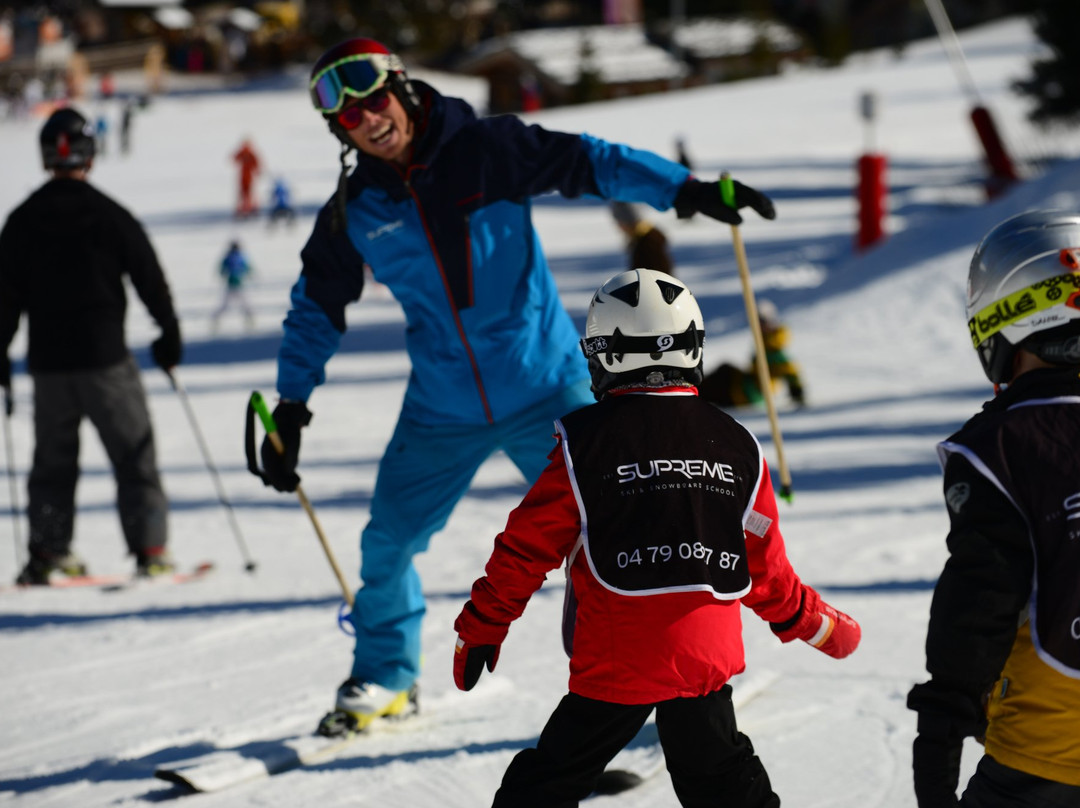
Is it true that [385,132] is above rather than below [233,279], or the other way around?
above

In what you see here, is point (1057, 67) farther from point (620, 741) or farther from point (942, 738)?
point (942, 738)

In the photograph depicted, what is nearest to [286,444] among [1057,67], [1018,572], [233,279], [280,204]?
[1018,572]

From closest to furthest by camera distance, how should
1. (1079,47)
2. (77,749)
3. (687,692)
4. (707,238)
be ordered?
(687,692) → (77,749) → (1079,47) → (707,238)

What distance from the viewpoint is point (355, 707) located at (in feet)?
12.8

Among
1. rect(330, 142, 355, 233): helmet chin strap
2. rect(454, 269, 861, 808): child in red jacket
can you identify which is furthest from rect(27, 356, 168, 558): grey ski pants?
rect(454, 269, 861, 808): child in red jacket

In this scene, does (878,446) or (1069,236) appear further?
(878,446)

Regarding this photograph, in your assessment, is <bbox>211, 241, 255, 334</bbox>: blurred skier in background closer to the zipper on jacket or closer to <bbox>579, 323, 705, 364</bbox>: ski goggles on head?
the zipper on jacket

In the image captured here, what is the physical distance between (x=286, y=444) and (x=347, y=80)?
3.58 ft

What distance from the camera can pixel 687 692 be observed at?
2482mm

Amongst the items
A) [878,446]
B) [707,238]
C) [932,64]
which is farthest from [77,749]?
[932,64]

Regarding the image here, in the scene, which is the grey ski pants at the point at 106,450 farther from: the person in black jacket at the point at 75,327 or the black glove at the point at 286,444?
the black glove at the point at 286,444

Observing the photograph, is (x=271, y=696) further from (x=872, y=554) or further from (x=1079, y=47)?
(x=1079, y=47)

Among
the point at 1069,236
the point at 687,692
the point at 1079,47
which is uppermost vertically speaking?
the point at 1079,47

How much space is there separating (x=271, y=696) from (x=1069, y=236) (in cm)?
314
